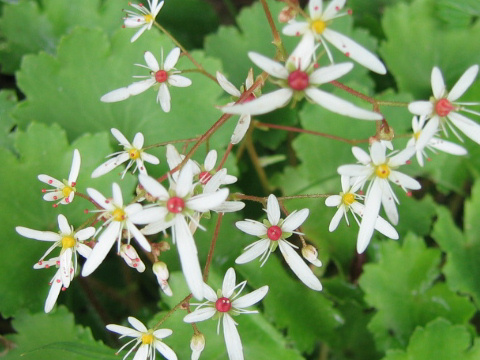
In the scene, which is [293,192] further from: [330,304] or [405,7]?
[405,7]

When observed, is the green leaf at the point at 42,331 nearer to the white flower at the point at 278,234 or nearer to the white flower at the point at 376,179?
the white flower at the point at 278,234

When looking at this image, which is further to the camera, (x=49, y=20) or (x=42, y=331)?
(x=49, y=20)

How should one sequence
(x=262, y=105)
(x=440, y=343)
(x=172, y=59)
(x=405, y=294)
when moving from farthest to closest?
1. (x=405, y=294)
2. (x=440, y=343)
3. (x=172, y=59)
4. (x=262, y=105)

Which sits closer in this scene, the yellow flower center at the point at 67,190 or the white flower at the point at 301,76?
the white flower at the point at 301,76

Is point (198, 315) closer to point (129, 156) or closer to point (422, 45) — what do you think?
point (129, 156)

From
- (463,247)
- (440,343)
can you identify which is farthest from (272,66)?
(463,247)

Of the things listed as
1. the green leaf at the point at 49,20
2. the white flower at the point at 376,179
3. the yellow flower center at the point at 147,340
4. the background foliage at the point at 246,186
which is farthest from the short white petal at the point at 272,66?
the green leaf at the point at 49,20

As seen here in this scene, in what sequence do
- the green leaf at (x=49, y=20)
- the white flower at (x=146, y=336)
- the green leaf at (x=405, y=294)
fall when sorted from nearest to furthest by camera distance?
the white flower at (x=146, y=336)
the green leaf at (x=405, y=294)
the green leaf at (x=49, y=20)

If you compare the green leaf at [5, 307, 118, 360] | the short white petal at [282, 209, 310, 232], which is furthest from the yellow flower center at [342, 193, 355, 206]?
the green leaf at [5, 307, 118, 360]
